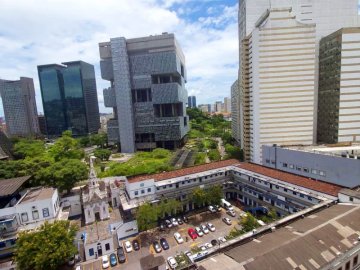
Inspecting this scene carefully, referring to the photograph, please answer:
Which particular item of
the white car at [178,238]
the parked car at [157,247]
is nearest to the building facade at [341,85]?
the white car at [178,238]

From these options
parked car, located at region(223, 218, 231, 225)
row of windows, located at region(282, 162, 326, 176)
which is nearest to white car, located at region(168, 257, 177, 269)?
parked car, located at region(223, 218, 231, 225)

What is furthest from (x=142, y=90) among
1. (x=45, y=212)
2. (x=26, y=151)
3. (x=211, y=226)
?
(x=211, y=226)

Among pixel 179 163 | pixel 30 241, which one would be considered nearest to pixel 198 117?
pixel 179 163

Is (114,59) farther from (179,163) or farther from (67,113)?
(67,113)

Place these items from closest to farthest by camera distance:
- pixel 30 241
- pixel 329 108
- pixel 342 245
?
pixel 342 245, pixel 30 241, pixel 329 108

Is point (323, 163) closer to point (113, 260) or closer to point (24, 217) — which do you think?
point (113, 260)

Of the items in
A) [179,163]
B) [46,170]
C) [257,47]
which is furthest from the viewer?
[179,163]
